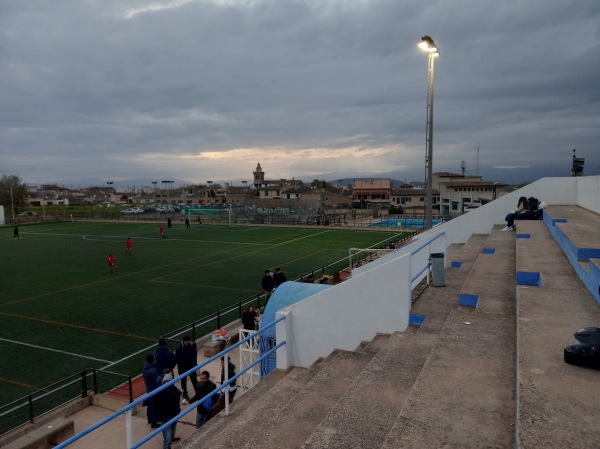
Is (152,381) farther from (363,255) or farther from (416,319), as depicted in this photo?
(363,255)

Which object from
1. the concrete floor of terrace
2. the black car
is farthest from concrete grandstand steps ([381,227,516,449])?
the black car

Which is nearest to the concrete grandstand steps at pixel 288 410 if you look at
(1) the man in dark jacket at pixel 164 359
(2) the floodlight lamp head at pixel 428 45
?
(1) the man in dark jacket at pixel 164 359

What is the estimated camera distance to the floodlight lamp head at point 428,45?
12.4 m

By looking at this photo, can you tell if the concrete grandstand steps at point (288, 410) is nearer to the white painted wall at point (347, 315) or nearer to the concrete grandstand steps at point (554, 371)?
the white painted wall at point (347, 315)

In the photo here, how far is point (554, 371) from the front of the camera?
161 inches

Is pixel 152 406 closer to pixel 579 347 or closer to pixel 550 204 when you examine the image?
pixel 579 347

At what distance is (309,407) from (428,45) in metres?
11.1

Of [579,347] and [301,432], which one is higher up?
[579,347]

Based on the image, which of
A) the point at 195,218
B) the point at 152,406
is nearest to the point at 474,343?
the point at 152,406

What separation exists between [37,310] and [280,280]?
10276 millimetres

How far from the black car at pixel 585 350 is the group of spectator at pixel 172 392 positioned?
448 centimetres

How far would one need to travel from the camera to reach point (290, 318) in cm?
699

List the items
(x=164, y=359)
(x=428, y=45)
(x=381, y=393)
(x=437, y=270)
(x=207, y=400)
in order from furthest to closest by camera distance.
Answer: (x=428, y=45), (x=437, y=270), (x=164, y=359), (x=207, y=400), (x=381, y=393)

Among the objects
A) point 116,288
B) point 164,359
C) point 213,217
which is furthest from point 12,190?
point 164,359
